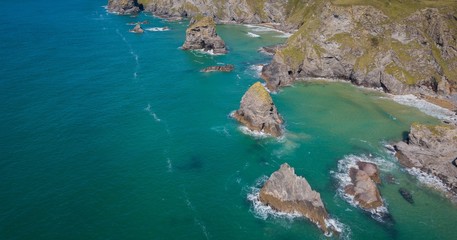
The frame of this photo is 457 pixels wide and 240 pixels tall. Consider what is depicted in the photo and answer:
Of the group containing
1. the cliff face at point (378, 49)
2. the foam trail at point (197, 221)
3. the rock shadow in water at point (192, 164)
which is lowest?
the foam trail at point (197, 221)

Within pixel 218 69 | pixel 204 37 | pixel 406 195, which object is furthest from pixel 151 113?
pixel 204 37

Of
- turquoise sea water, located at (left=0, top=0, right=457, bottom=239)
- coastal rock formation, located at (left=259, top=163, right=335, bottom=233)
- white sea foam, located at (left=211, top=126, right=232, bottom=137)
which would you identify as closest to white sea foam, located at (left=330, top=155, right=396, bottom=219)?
turquoise sea water, located at (left=0, top=0, right=457, bottom=239)

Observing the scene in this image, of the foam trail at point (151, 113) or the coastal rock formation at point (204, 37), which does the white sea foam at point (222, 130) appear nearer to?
the foam trail at point (151, 113)

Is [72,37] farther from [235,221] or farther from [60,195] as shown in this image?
[235,221]

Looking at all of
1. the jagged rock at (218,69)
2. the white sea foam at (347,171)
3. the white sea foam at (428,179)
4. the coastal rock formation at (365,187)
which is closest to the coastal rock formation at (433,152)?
the white sea foam at (428,179)

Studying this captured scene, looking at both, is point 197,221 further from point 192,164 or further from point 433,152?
point 433,152
